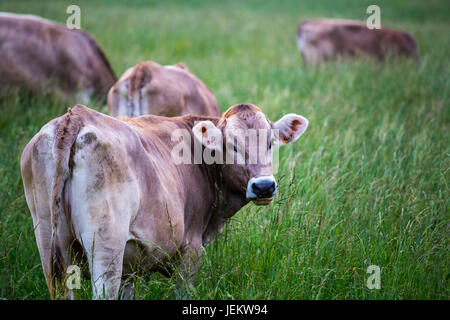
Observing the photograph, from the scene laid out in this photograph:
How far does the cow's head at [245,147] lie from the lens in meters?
3.35

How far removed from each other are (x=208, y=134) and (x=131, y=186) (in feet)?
3.05

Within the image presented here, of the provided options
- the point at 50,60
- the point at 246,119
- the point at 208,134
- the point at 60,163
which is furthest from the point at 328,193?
the point at 50,60

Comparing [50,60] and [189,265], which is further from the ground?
[50,60]

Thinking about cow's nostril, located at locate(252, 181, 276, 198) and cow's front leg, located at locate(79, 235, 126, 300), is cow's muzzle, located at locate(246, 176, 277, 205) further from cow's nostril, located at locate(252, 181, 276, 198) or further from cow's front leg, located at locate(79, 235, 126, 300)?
cow's front leg, located at locate(79, 235, 126, 300)

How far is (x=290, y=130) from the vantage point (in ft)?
12.6

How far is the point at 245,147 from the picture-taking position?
3.44 metres

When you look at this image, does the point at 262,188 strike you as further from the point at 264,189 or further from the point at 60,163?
the point at 60,163

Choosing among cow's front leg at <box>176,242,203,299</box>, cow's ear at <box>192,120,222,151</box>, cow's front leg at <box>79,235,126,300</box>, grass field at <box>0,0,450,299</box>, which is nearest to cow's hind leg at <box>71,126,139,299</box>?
cow's front leg at <box>79,235,126,300</box>

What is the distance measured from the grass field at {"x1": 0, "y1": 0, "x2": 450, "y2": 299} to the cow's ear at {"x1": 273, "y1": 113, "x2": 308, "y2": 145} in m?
0.52

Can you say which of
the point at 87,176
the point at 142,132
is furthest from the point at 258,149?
the point at 87,176

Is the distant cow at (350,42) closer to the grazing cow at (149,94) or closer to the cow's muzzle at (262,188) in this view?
the grazing cow at (149,94)

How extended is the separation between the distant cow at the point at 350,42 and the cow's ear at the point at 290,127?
26.2 feet

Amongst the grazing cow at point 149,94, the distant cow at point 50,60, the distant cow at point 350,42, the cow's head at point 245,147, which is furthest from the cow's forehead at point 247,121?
the distant cow at point 350,42
